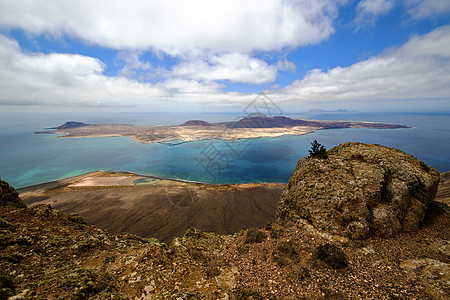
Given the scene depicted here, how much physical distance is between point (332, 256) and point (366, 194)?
14.5 ft

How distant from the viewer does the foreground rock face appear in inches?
354

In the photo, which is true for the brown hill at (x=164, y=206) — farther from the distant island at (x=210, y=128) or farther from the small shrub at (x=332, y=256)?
the distant island at (x=210, y=128)

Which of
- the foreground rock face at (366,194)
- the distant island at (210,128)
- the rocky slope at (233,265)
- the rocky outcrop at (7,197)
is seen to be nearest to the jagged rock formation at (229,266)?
the rocky slope at (233,265)

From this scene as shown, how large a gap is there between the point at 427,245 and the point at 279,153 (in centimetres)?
6801

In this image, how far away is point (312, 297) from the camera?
6254mm

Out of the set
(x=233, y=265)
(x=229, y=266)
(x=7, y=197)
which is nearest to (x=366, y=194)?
(x=233, y=265)

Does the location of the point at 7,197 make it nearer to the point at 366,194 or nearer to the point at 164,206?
the point at 164,206

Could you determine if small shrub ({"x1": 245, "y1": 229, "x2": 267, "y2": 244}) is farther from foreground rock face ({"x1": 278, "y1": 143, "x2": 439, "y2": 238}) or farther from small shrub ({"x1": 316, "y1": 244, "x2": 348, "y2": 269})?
small shrub ({"x1": 316, "y1": 244, "x2": 348, "y2": 269})

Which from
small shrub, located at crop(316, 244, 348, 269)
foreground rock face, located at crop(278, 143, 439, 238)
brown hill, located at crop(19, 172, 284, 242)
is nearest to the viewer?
small shrub, located at crop(316, 244, 348, 269)

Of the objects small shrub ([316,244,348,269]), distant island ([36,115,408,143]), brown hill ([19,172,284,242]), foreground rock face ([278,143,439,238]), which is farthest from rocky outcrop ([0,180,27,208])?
distant island ([36,115,408,143])

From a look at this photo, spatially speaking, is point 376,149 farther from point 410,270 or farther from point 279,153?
point 279,153

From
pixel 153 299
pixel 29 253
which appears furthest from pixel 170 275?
pixel 29 253

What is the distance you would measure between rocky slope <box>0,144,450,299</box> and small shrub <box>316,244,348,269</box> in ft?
0.13

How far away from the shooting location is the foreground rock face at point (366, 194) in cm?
898
